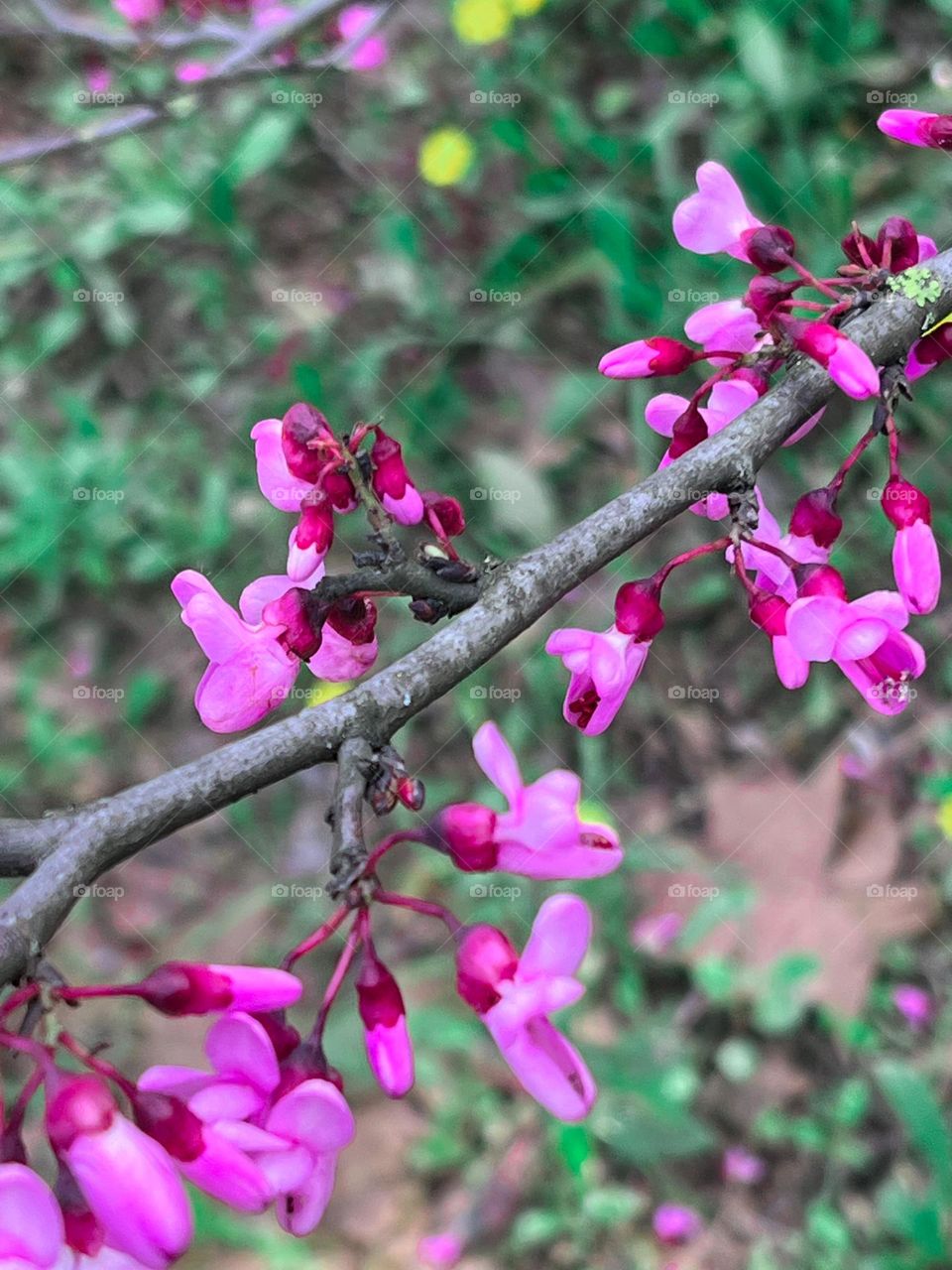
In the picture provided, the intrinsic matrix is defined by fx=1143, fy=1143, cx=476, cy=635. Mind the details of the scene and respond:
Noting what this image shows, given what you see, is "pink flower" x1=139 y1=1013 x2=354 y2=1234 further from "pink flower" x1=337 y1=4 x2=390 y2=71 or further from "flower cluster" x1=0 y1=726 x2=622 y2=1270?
"pink flower" x1=337 y1=4 x2=390 y2=71

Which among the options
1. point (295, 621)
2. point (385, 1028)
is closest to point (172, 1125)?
point (385, 1028)

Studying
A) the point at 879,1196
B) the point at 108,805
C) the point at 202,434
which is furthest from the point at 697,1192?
the point at 202,434

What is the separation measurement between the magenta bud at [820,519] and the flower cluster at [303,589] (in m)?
0.33

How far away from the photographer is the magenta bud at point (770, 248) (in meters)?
1.09

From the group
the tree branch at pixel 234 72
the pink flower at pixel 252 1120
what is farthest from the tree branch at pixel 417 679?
the tree branch at pixel 234 72

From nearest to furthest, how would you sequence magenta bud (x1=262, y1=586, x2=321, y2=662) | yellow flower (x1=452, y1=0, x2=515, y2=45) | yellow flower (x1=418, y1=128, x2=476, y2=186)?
1. magenta bud (x1=262, y1=586, x2=321, y2=662)
2. yellow flower (x1=452, y1=0, x2=515, y2=45)
3. yellow flower (x1=418, y1=128, x2=476, y2=186)

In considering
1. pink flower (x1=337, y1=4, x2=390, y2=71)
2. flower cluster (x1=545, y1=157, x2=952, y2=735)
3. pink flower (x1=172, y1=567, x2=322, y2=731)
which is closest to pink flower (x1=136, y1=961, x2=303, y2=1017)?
pink flower (x1=172, y1=567, x2=322, y2=731)

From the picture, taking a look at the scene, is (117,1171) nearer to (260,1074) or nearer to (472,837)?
(260,1074)

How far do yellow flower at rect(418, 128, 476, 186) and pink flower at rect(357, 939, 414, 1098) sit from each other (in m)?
2.48

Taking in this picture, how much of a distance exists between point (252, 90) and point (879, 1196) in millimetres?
3092

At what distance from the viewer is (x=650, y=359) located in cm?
109

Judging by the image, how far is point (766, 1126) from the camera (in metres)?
2.35

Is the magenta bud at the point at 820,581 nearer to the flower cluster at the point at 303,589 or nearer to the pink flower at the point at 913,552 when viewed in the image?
the pink flower at the point at 913,552

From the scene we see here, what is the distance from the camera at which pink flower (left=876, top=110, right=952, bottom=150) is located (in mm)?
1126
